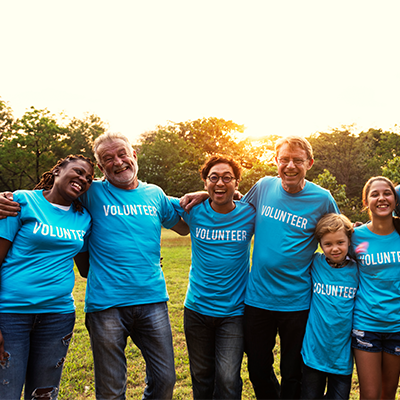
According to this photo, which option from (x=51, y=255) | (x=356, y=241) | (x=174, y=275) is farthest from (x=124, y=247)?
(x=174, y=275)

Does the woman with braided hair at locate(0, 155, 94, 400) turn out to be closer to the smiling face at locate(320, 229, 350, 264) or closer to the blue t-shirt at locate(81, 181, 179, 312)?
the blue t-shirt at locate(81, 181, 179, 312)

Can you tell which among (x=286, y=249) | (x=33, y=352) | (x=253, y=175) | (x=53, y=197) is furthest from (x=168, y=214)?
(x=253, y=175)

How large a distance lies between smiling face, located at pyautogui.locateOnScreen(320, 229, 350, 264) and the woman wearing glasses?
0.77 m

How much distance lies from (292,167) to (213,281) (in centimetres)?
138

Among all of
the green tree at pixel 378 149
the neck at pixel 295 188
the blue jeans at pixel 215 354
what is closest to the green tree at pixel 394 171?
the green tree at pixel 378 149

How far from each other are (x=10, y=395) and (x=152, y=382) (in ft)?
4.04

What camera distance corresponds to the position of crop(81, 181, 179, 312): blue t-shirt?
127 inches

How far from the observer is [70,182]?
10.5 feet

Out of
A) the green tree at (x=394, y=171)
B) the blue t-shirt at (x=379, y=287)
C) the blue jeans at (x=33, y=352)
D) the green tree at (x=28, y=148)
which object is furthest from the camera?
the green tree at (x=28, y=148)

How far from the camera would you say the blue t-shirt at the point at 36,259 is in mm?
2812

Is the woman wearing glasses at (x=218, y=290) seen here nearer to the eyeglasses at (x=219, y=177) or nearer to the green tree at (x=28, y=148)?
the eyeglasses at (x=219, y=177)

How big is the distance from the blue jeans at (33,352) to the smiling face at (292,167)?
7.85 ft

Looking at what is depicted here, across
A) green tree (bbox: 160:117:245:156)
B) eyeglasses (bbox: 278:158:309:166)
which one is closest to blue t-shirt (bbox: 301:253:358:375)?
eyeglasses (bbox: 278:158:309:166)

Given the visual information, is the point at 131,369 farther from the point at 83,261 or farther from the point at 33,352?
the point at 33,352
